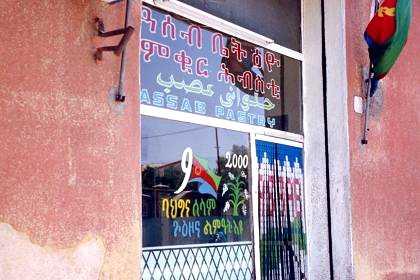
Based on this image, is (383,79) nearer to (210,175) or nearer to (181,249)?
(210,175)

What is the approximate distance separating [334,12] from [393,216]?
7.06ft

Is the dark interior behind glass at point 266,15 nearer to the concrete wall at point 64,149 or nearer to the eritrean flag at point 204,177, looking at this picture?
the eritrean flag at point 204,177

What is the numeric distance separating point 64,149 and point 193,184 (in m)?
1.52

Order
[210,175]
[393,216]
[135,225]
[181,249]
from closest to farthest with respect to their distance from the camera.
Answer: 1. [135,225]
2. [181,249]
3. [210,175]
4. [393,216]

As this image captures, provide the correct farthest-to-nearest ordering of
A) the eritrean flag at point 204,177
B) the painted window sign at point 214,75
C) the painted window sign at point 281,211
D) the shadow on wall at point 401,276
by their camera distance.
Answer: the shadow on wall at point 401,276, the painted window sign at point 281,211, the eritrean flag at point 204,177, the painted window sign at point 214,75

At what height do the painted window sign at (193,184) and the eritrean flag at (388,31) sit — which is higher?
the eritrean flag at (388,31)

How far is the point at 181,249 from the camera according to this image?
4.52 metres

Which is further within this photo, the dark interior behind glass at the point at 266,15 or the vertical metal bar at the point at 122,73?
the dark interior behind glass at the point at 266,15

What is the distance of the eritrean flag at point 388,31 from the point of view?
5.76m

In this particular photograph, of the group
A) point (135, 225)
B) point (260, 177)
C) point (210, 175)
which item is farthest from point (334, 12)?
point (135, 225)

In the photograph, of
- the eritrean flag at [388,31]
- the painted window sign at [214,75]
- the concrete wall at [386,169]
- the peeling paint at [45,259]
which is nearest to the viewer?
the peeling paint at [45,259]

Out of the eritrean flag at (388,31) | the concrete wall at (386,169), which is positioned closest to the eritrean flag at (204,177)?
the concrete wall at (386,169)

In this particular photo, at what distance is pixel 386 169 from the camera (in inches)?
258

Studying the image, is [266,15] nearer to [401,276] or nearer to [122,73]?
[122,73]
